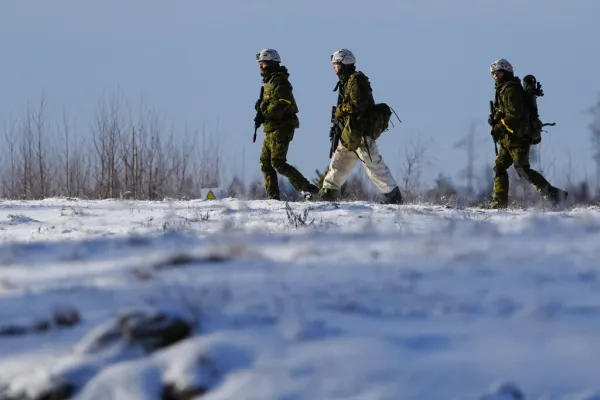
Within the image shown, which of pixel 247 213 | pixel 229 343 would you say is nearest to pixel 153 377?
pixel 229 343

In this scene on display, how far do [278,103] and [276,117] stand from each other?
178 millimetres

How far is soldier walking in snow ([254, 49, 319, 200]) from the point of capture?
11.8 metres

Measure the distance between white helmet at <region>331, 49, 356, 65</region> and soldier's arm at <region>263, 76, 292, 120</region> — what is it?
24.9 inches

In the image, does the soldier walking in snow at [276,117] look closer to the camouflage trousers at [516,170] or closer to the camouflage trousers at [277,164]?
the camouflage trousers at [277,164]

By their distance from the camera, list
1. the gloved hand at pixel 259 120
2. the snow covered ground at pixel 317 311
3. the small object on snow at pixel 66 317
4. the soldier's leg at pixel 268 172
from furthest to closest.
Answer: the soldier's leg at pixel 268 172, the gloved hand at pixel 259 120, the small object on snow at pixel 66 317, the snow covered ground at pixel 317 311

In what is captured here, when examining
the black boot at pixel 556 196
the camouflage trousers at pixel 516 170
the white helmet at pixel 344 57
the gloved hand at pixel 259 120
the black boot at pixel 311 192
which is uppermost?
the white helmet at pixel 344 57

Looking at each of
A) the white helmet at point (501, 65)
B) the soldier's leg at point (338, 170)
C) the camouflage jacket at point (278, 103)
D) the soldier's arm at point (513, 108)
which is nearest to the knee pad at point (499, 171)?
the soldier's arm at point (513, 108)

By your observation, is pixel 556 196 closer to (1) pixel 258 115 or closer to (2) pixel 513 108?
(2) pixel 513 108

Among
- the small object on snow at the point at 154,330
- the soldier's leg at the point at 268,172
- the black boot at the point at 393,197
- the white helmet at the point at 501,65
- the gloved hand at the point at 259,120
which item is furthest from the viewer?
the soldier's leg at the point at 268,172

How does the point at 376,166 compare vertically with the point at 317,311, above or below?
above

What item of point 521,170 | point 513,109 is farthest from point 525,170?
point 513,109

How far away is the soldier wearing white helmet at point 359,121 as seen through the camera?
38.0 ft

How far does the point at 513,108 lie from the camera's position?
11617 mm

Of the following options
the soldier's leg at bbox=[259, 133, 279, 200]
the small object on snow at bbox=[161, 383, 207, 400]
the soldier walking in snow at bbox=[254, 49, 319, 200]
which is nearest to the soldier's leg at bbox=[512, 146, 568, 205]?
the soldier walking in snow at bbox=[254, 49, 319, 200]
